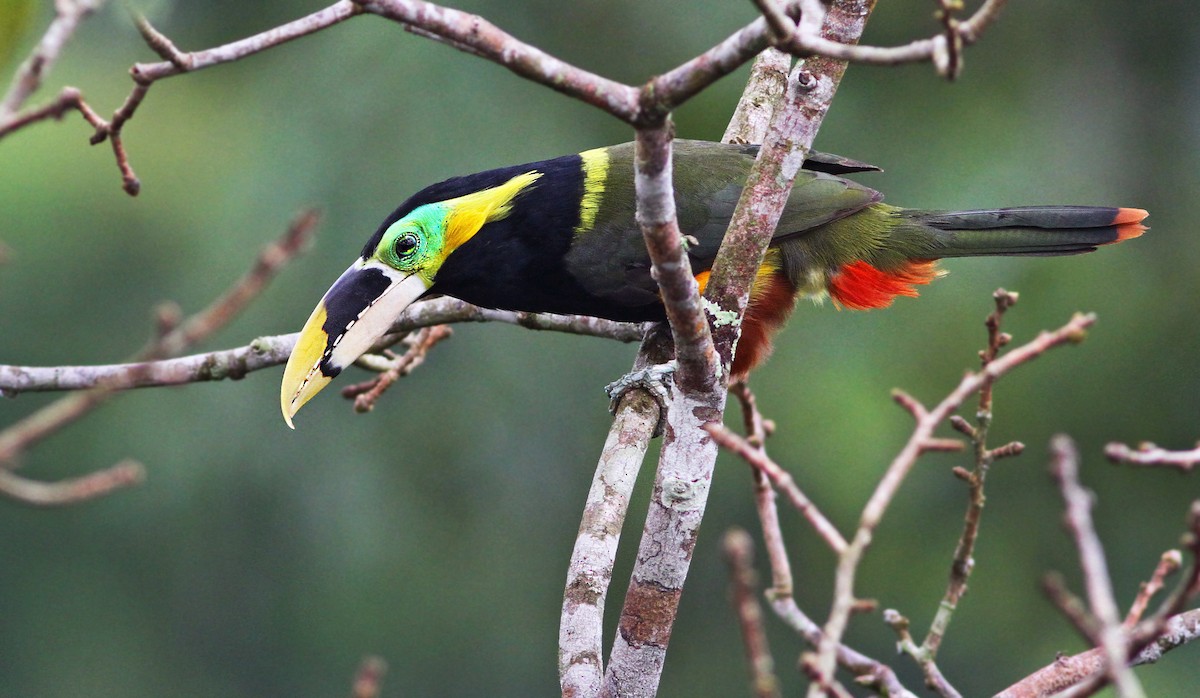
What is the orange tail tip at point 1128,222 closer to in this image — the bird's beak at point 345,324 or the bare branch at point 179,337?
the bird's beak at point 345,324

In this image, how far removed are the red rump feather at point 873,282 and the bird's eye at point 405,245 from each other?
4.10 ft

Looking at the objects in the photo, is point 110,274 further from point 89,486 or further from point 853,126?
point 89,486

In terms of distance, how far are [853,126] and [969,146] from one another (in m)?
0.74

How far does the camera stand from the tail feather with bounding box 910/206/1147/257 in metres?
3.52

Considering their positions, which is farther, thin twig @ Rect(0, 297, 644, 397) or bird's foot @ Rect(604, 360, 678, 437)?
bird's foot @ Rect(604, 360, 678, 437)

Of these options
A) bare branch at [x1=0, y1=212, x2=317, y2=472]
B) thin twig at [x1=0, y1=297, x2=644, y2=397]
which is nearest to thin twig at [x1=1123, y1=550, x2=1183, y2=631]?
bare branch at [x1=0, y1=212, x2=317, y2=472]

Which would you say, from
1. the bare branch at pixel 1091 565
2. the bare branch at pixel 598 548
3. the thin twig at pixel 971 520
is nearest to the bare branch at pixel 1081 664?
the thin twig at pixel 971 520

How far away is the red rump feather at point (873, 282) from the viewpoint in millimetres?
3758

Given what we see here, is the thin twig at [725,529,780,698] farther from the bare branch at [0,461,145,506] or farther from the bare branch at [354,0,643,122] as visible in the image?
the bare branch at [354,0,643,122]

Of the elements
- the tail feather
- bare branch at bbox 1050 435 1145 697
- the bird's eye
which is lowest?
bare branch at bbox 1050 435 1145 697

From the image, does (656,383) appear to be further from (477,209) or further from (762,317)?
(477,209)

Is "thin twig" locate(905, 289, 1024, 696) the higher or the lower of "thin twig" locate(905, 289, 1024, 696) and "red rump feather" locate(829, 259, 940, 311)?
the lower

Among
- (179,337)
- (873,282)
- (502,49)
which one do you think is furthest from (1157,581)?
(873,282)

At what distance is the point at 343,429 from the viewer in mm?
7387
